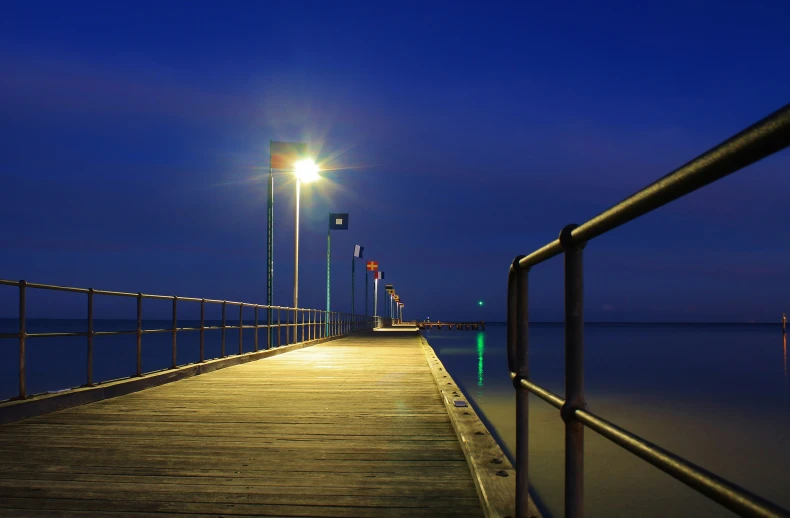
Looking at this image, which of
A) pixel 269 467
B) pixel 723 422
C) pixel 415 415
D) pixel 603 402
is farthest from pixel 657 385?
pixel 269 467

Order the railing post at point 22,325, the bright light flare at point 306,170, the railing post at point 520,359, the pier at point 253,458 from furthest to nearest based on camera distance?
the bright light flare at point 306,170 → the railing post at point 22,325 → the pier at point 253,458 → the railing post at point 520,359

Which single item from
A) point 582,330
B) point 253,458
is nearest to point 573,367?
point 582,330

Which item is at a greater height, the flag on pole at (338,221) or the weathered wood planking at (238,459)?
the flag on pole at (338,221)

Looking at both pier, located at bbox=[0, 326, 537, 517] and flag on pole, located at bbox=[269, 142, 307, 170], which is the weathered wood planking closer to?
pier, located at bbox=[0, 326, 537, 517]

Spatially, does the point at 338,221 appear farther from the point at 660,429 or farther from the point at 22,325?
the point at 22,325

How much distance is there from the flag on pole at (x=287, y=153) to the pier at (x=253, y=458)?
41.7 feet

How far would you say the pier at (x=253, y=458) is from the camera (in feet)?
10.1

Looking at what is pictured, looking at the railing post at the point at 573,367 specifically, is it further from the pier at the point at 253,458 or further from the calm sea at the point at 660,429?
the calm sea at the point at 660,429

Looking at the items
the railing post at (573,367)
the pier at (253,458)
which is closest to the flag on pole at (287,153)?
the pier at (253,458)

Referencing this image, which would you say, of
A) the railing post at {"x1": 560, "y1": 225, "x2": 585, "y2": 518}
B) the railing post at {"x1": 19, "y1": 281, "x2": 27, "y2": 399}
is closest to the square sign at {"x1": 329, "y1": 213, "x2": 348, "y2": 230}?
the railing post at {"x1": 19, "y1": 281, "x2": 27, "y2": 399}

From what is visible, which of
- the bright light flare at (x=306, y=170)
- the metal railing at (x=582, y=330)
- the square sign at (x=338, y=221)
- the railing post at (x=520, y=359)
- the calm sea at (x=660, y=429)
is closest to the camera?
the metal railing at (x=582, y=330)

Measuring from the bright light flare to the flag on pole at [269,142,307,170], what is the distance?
15 cm

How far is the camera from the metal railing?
917 millimetres

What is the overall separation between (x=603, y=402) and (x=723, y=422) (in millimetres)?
4240
